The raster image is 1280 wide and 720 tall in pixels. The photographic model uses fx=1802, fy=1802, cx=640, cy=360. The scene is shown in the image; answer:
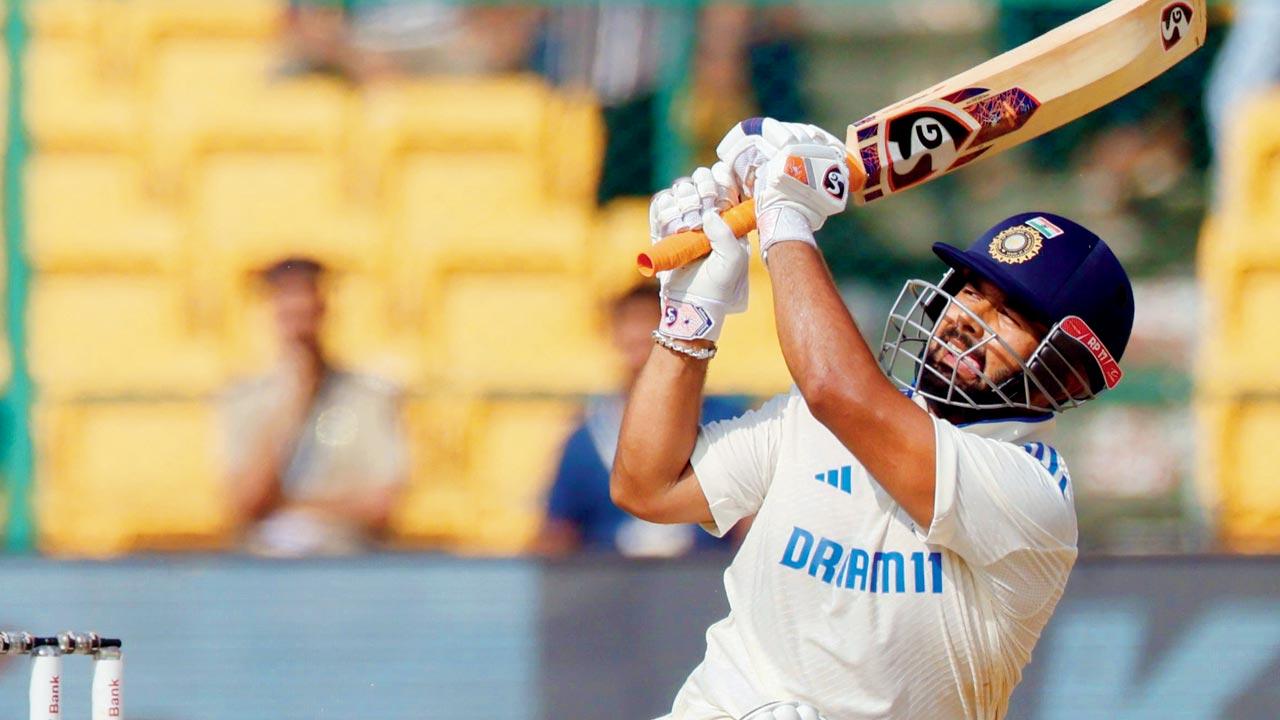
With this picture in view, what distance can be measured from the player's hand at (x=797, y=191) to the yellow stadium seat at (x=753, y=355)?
187 centimetres

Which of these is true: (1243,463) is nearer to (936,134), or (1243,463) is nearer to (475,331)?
(475,331)

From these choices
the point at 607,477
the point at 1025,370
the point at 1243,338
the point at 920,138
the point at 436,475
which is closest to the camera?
the point at 1025,370

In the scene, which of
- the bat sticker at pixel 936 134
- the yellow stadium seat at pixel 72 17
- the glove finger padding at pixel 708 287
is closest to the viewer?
the glove finger padding at pixel 708 287

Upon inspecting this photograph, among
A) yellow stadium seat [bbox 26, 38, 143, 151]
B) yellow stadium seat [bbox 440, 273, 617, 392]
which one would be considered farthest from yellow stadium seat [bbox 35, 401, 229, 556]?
yellow stadium seat [bbox 26, 38, 143, 151]

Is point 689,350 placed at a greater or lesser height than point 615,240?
lesser

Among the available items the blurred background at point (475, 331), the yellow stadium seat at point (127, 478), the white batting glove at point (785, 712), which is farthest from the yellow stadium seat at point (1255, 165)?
the white batting glove at point (785, 712)

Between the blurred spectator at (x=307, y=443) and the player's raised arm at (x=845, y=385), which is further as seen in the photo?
the blurred spectator at (x=307, y=443)

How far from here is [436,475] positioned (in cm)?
469

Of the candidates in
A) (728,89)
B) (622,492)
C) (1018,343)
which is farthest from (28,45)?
(1018,343)

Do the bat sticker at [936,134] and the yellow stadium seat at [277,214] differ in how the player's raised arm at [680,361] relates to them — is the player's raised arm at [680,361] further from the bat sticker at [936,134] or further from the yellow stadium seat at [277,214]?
the yellow stadium seat at [277,214]

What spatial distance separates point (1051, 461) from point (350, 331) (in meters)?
2.93

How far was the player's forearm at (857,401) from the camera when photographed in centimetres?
225

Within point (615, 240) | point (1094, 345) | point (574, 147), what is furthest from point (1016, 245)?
point (574, 147)

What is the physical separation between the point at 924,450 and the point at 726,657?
0.42 m
